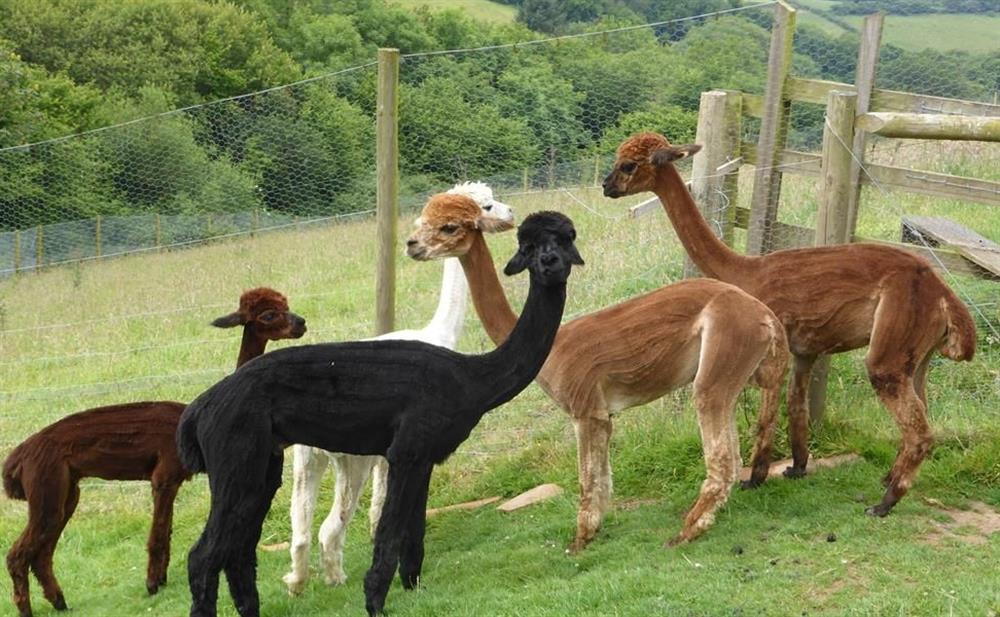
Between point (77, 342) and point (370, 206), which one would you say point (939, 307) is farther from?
point (77, 342)

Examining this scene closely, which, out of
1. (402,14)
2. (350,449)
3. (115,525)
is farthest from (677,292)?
(402,14)

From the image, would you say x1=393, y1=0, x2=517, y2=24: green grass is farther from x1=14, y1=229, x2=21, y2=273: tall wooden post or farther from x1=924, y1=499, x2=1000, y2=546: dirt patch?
x1=924, y1=499, x2=1000, y2=546: dirt patch

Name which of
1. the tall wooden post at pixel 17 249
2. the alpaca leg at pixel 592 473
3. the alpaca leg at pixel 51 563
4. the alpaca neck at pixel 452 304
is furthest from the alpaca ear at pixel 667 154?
the tall wooden post at pixel 17 249

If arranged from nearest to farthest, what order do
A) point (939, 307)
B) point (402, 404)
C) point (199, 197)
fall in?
1. point (402, 404)
2. point (939, 307)
3. point (199, 197)

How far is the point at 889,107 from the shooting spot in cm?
857

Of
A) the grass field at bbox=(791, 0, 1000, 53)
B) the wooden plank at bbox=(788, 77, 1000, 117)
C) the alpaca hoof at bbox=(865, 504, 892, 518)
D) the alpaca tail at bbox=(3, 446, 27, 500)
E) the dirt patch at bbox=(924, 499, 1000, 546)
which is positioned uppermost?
the grass field at bbox=(791, 0, 1000, 53)

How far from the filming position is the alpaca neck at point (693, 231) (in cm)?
731

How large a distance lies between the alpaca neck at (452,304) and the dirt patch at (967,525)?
3.00 m

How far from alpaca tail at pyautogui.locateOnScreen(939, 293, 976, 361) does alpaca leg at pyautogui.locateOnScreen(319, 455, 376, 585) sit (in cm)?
341

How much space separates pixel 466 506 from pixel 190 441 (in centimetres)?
268

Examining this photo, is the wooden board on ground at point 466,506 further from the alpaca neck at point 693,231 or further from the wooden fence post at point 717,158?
the alpaca neck at point 693,231

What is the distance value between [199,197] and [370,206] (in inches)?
114

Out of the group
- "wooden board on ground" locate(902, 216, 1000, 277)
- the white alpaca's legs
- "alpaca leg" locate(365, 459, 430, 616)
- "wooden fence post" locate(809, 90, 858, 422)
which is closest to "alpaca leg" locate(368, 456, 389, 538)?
the white alpaca's legs

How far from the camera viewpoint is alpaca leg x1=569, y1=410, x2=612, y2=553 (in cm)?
684
